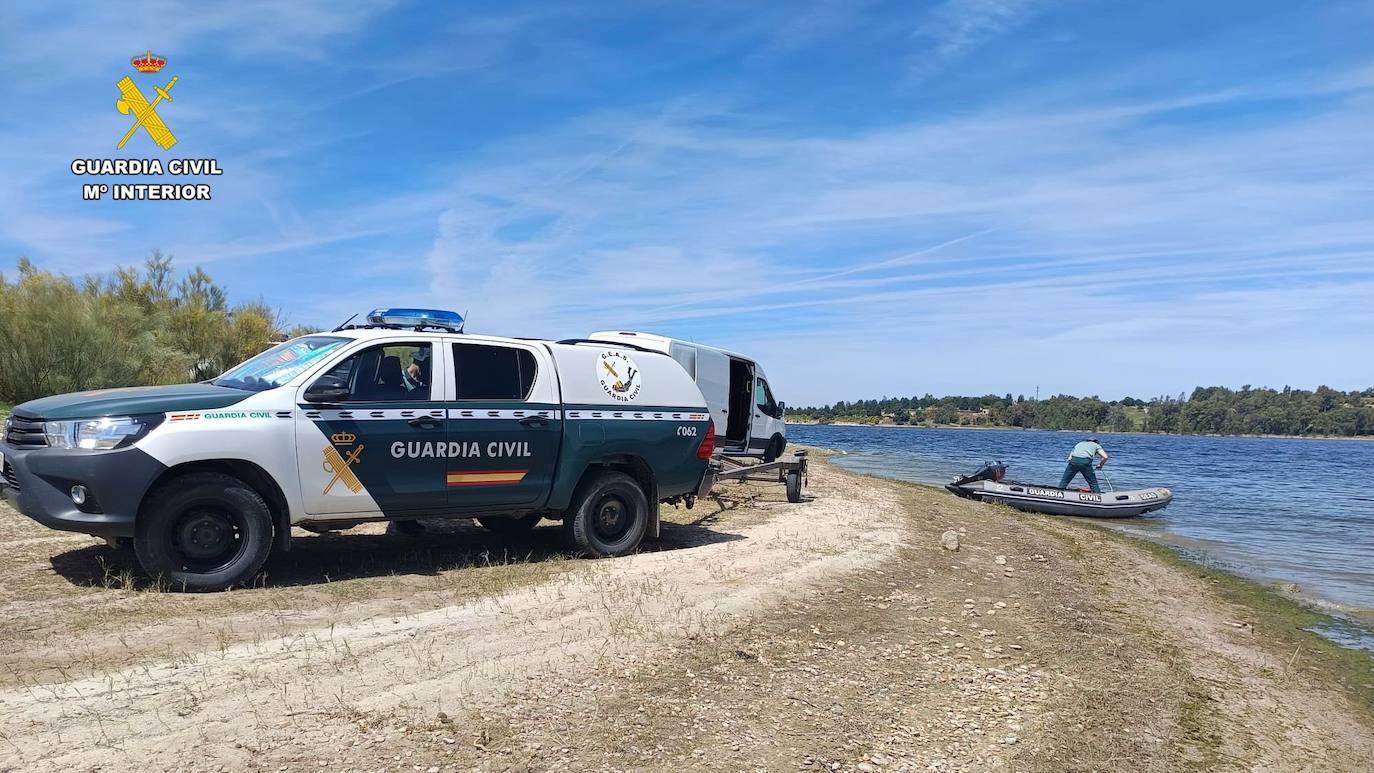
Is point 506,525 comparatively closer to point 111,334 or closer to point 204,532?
point 204,532

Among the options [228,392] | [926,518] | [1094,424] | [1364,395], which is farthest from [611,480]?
[1364,395]

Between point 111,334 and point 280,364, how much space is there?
20.2 meters

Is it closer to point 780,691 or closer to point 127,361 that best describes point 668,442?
point 780,691

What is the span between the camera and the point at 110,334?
76.8 feet

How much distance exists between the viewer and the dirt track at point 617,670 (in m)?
4.26

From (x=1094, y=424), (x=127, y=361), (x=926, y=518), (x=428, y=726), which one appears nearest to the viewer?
(x=428, y=726)

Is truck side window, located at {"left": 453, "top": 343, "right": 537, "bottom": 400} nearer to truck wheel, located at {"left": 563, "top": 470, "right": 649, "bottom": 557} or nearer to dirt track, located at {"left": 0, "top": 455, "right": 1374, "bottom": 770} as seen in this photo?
truck wheel, located at {"left": 563, "top": 470, "right": 649, "bottom": 557}

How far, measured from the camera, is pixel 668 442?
9398 millimetres

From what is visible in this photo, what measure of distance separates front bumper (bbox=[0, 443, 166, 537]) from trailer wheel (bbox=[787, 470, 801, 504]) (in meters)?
10.4

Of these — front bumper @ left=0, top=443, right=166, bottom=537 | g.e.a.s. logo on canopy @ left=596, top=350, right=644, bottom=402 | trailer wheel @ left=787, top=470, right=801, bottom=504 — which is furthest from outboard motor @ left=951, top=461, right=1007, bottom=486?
front bumper @ left=0, top=443, right=166, bottom=537

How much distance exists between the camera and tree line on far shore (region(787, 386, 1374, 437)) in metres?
129

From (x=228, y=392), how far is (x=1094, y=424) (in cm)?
14414

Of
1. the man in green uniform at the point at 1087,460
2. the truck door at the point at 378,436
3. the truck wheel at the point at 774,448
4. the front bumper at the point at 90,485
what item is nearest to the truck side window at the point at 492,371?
the truck door at the point at 378,436

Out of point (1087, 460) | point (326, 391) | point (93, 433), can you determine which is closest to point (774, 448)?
point (1087, 460)
